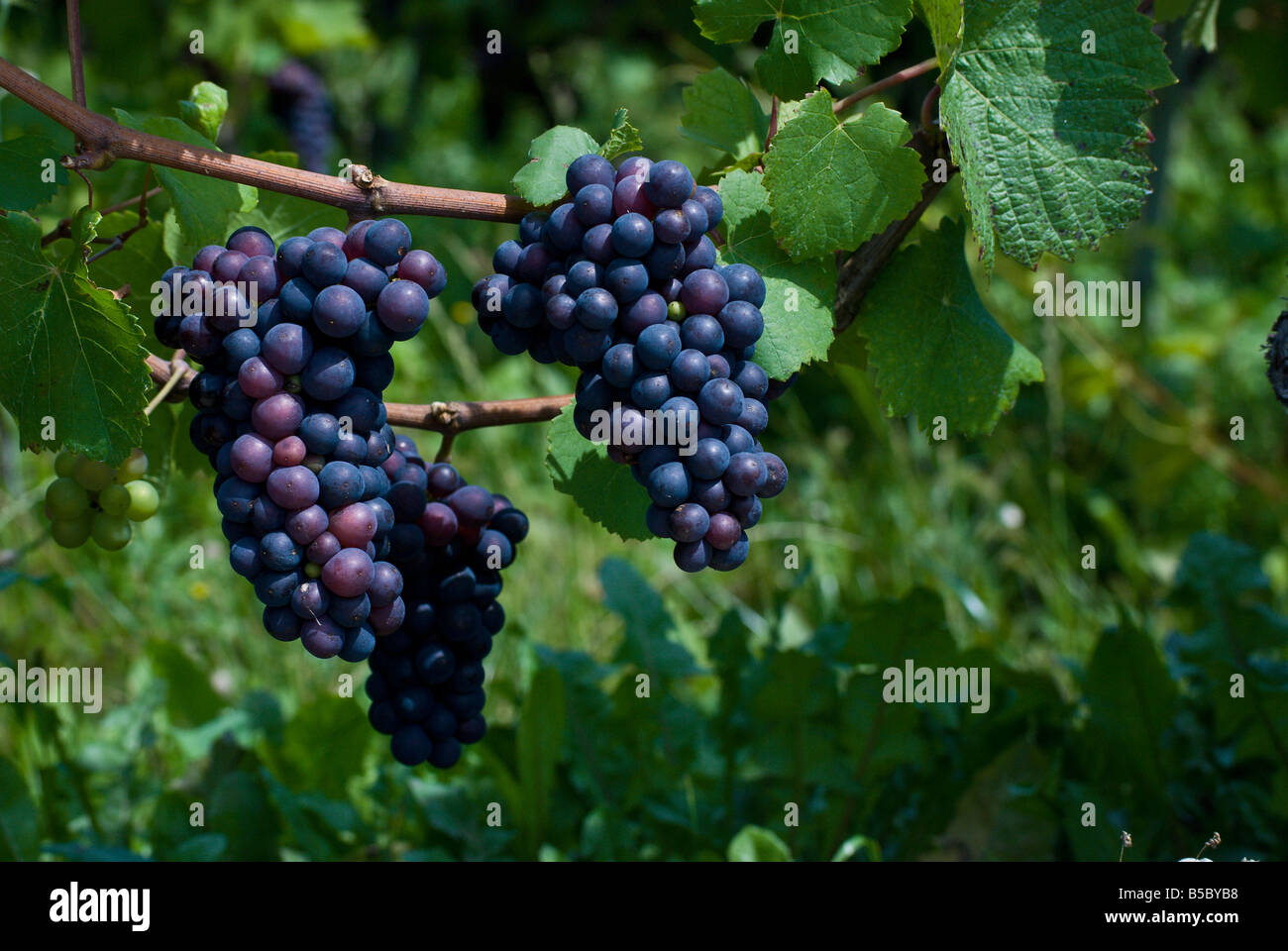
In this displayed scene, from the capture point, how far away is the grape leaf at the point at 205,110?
148 centimetres

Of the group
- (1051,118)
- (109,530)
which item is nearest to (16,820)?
(109,530)

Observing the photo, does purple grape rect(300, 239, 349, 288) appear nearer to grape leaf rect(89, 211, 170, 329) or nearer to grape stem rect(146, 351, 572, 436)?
grape stem rect(146, 351, 572, 436)

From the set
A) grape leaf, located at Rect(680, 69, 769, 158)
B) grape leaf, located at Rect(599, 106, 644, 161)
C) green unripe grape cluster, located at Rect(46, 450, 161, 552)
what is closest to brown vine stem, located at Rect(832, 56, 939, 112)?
grape leaf, located at Rect(680, 69, 769, 158)

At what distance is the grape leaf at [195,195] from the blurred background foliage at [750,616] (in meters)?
0.33

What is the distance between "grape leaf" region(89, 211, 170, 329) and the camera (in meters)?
1.60

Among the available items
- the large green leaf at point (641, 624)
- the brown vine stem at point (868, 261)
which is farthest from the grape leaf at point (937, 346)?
the large green leaf at point (641, 624)

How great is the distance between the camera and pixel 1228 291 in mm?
4918

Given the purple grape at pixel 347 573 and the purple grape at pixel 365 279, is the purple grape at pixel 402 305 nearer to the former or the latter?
the purple grape at pixel 365 279

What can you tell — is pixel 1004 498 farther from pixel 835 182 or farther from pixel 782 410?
pixel 835 182

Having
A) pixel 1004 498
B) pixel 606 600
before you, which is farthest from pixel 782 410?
pixel 606 600

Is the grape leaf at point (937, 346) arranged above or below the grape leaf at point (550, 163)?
below

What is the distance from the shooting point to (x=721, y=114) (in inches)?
59.9

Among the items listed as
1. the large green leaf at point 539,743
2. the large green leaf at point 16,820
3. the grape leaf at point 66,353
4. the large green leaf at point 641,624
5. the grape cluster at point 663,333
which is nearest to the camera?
the grape cluster at point 663,333

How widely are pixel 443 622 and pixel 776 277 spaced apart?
2.17 feet
